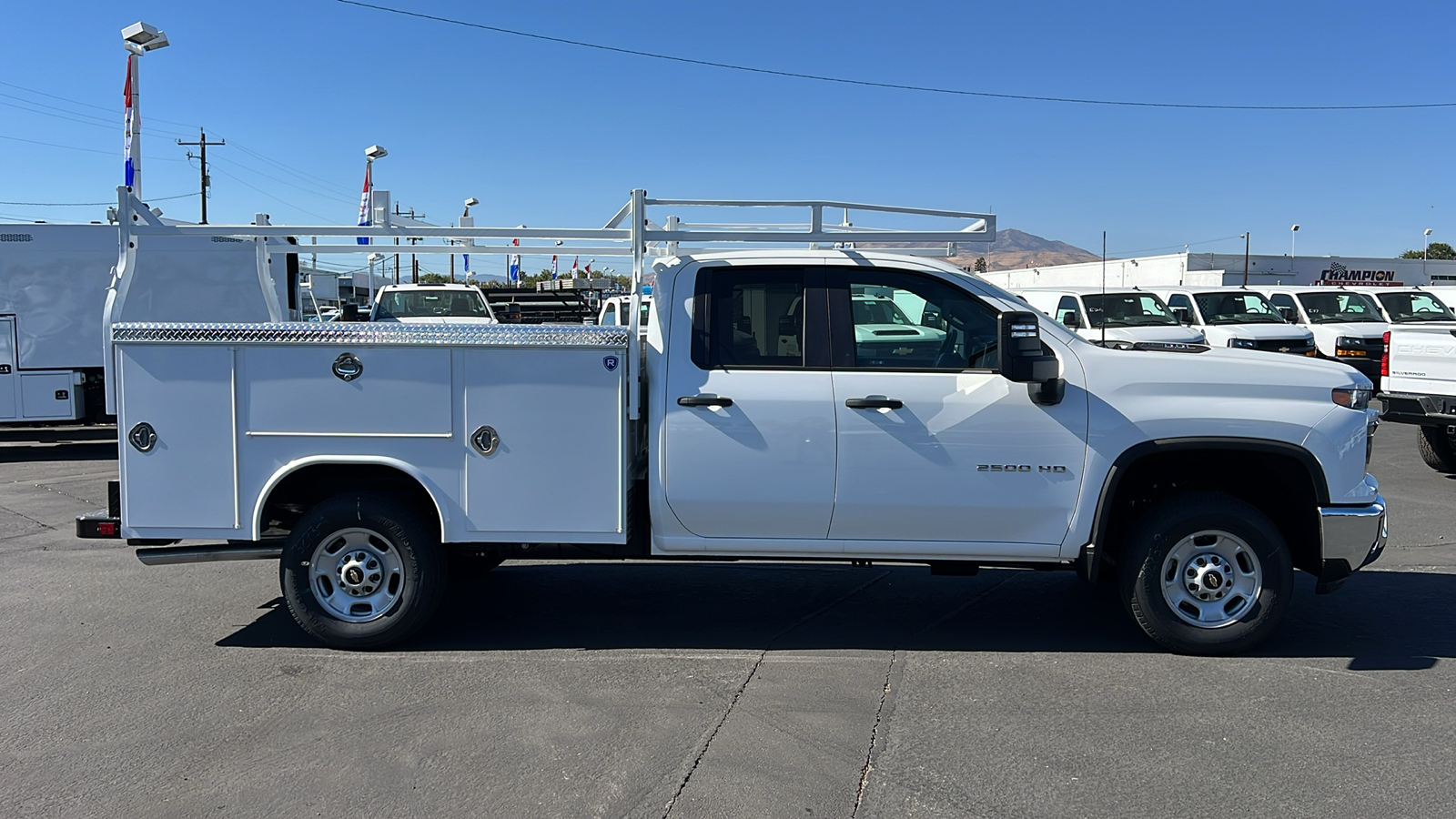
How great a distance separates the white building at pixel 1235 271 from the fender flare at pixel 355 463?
4352 cm

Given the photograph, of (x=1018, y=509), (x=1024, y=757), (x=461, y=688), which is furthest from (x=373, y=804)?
(x=1018, y=509)

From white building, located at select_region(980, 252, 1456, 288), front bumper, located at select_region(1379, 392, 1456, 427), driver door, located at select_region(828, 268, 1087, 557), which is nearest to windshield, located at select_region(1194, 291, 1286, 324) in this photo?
front bumper, located at select_region(1379, 392, 1456, 427)

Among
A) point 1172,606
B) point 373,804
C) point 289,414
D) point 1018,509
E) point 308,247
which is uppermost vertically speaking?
point 308,247

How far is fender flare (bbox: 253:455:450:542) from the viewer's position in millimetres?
5477

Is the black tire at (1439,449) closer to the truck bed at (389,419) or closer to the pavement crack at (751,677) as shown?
the pavement crack at (751,677)

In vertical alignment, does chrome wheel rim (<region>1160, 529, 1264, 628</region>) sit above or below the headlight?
below

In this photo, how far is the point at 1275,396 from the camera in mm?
5301

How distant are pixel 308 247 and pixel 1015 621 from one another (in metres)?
4.79

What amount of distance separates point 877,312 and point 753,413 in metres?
0.85

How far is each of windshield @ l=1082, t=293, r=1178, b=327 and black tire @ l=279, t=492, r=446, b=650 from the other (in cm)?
1405

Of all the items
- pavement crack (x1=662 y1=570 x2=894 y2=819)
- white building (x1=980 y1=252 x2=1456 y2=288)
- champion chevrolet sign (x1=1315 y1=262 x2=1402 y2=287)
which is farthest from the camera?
champion chevrolet sign (x1=1315 y1=262 x2=1402 y2=287)

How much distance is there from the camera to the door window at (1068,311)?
58.3 feet

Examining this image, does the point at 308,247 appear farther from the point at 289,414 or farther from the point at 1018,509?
the point at 1018,509

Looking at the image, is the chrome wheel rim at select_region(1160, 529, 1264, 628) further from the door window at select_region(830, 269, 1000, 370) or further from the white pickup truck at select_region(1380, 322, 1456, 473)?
the white pickup truck at select_region(1380, 322, 1456, 473)
